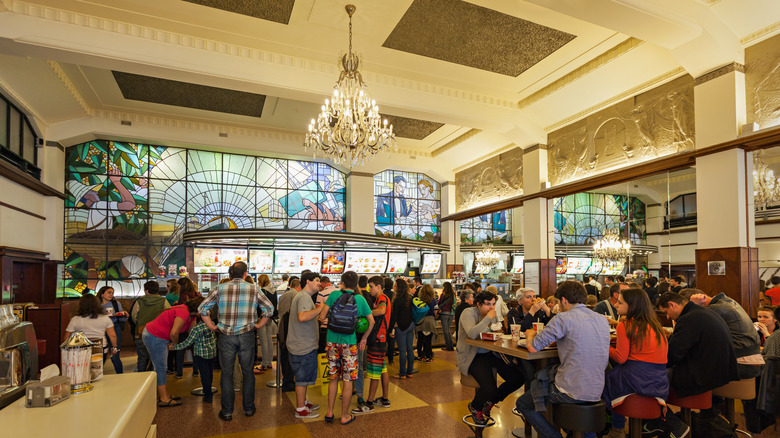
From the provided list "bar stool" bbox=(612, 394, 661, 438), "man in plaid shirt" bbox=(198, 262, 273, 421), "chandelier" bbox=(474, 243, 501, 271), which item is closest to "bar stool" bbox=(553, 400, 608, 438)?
"bar stool" bbox=(612, 394, 661, 438)

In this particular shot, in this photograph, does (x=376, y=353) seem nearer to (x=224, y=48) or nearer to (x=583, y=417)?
(x=583, y=417)

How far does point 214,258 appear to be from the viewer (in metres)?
11.3

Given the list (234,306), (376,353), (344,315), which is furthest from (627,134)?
(234,306)

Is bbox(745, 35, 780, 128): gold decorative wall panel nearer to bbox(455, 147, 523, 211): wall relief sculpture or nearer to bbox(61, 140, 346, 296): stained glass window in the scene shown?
bbox(455, 147, 523, 211): wall relief sculpture

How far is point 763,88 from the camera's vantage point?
6.46 metres

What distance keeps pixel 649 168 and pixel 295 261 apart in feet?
27.8

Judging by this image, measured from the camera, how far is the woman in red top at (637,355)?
11.6 feet

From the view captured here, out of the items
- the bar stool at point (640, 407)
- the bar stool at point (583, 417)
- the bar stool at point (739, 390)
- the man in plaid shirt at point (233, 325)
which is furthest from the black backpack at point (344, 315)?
the bar stool at point (739, 390)

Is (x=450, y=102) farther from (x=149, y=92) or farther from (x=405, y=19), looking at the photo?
(x=149, y=92)

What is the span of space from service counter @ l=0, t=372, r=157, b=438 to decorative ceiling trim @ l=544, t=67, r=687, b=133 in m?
8.97

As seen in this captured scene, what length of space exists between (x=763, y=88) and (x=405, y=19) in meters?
5.53

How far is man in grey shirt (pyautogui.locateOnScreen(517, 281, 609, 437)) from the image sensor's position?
136 inches

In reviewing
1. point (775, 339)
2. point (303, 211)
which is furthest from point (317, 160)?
point (775, 339)

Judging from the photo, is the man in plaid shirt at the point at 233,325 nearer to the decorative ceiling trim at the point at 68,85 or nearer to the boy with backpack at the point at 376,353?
the boy with backpack at the point at 376,353
